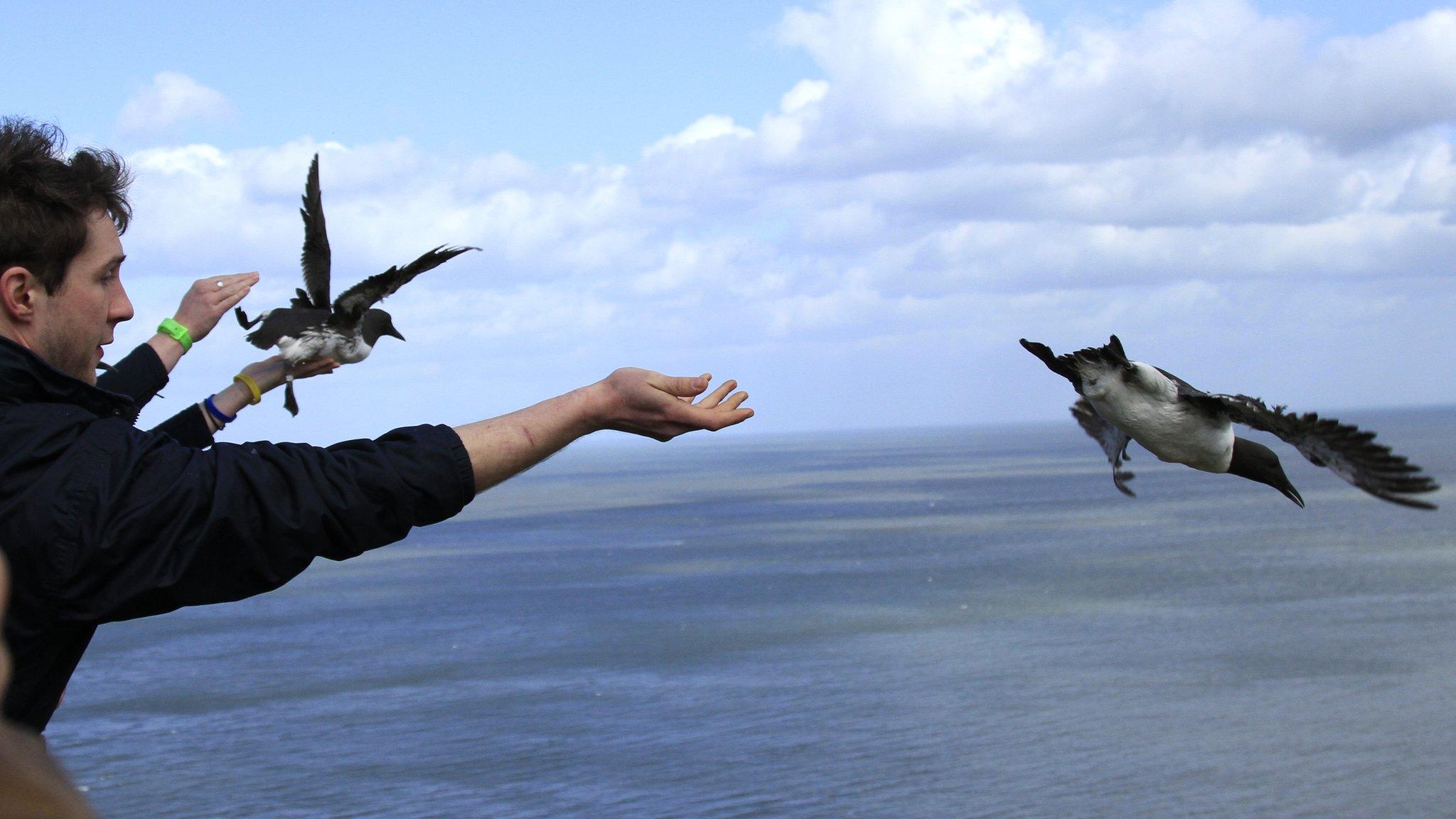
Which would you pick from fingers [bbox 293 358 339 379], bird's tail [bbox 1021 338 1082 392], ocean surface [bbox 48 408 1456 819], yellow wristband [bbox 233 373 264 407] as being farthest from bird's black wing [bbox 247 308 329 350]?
ocean surface [bbox 48 408 1456 819]

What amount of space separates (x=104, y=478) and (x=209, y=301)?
3.09 meters

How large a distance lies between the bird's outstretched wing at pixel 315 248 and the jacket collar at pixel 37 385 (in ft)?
22.8

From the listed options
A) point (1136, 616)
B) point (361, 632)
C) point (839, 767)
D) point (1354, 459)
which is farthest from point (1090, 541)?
point (1354, 459)

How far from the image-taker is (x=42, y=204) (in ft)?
12.3

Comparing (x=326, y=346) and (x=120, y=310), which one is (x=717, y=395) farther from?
(x=326, y=346)

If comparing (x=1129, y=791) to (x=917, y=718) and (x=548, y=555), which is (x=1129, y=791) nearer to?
(x=917, y=718)

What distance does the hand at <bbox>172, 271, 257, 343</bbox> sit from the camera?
632cm

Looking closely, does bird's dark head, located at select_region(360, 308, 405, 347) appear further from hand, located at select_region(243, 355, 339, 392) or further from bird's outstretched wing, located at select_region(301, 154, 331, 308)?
hand, located at select_region(243, 355, 339, 392)

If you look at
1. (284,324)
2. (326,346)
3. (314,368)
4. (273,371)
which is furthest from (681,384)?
(284,324)

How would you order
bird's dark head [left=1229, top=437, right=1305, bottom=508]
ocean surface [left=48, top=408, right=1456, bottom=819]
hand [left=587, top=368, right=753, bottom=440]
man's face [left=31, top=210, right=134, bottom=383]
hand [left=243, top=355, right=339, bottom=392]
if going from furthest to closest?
ocean surface [left=48, top=408, right=1456, bottom=819] < bird's dark head [left=1229, top=437, right=1305, bottom=508] < hand [left=243, top=355, right=339, bottom=392] < hand [left=587, top=368, right=753, bottom=440] < man's face [left=31, top=210, right=134, bottom=383]

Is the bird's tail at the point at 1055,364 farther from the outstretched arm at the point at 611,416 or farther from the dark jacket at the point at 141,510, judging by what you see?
the dark jacket at the point at 141,510

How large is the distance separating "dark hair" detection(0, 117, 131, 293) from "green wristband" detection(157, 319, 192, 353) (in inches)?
92.0

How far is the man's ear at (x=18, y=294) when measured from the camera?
3.66 meters

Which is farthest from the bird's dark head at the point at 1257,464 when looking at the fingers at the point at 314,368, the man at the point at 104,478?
the fingers at the point at 314,368
